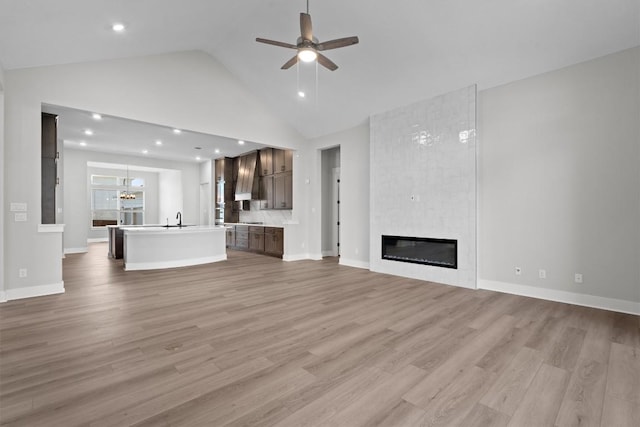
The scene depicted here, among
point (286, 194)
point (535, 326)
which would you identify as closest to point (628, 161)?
point (535, 326)

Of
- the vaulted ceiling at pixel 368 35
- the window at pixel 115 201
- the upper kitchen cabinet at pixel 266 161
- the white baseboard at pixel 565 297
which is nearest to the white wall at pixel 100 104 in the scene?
the vaulted ceiling at pixel 368 35

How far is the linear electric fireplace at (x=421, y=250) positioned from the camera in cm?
498

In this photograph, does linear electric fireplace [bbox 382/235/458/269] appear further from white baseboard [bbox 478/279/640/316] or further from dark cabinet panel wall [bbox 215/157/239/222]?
dark cabinet panel wall [bbox 215/157/239/222]

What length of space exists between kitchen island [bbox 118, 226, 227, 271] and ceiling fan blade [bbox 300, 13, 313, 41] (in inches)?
200

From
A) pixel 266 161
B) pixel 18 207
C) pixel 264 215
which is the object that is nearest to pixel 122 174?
pixel 264 215

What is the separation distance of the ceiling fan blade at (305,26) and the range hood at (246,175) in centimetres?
646

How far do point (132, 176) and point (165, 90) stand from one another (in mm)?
8559

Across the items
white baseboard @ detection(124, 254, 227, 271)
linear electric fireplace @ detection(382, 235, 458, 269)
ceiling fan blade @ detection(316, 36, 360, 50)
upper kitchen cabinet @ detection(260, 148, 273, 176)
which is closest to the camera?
ceiling fan blade @ detection(316, 36, 360, 50)

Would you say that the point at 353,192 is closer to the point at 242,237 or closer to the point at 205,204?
the point at 242,237

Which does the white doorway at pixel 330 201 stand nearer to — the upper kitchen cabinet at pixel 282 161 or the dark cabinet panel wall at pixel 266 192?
the upper kitchen cabinet at pixel 282 161

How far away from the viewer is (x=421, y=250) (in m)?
5.39

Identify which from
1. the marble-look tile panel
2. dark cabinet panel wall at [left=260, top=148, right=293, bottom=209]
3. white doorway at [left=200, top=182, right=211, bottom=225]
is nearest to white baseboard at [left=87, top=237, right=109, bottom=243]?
white doorway at [left=200, top=182, right=211, bottom=225]

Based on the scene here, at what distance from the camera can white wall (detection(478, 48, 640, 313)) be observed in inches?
140

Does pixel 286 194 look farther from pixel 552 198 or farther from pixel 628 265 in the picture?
pixel 628 265
